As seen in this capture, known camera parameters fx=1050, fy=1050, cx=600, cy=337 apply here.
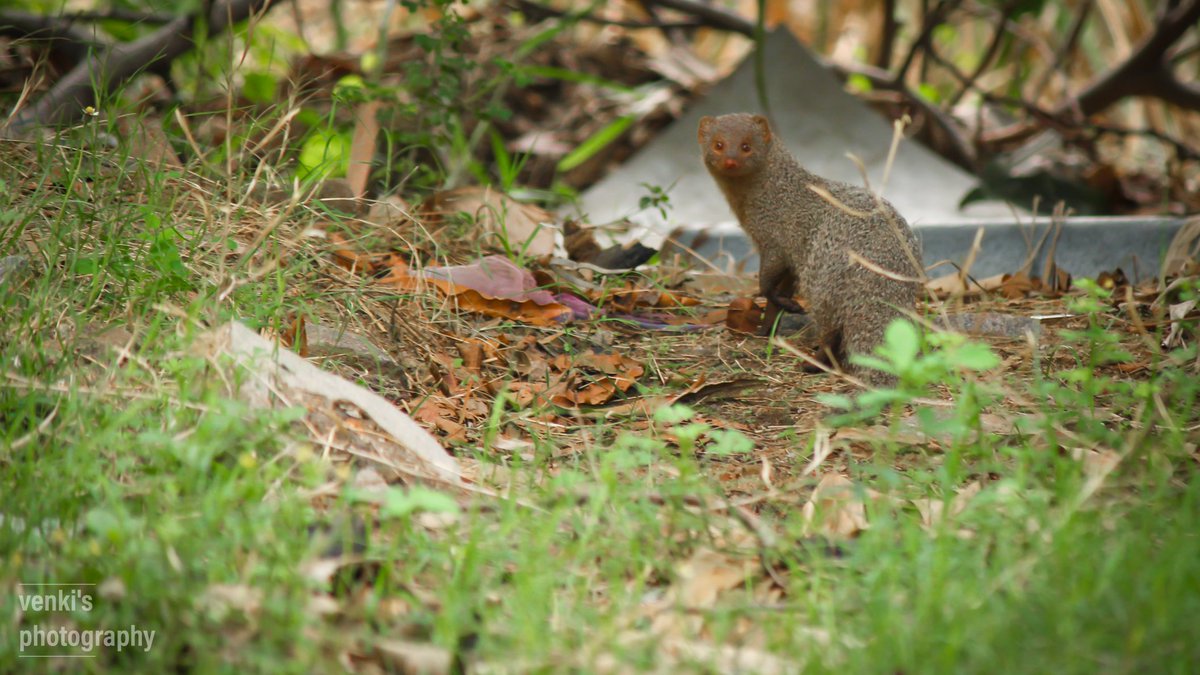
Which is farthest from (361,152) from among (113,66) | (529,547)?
(529,547)

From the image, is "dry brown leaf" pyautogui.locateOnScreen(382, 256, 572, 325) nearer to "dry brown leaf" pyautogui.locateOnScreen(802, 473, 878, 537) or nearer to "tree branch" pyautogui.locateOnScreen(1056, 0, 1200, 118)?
"dry brown leaf" pyautogui.locateOnScreen(802, 473, 878, 537)

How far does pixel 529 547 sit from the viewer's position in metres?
1.67

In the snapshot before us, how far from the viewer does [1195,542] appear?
156 centimetres

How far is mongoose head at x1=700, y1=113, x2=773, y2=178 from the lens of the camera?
3375 mm

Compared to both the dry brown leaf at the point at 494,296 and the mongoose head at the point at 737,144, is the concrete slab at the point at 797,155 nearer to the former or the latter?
the mongoose head at the point at 737,144

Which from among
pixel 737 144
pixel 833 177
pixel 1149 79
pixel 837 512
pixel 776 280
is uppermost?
pixel 1149 79

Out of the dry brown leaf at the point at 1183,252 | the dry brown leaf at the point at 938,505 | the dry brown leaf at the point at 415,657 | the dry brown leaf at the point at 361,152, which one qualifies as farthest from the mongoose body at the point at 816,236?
the dry brown leaf at the point at 415,657

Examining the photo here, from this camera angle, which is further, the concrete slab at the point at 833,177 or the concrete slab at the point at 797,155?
the concrete slab at the point at 797,155

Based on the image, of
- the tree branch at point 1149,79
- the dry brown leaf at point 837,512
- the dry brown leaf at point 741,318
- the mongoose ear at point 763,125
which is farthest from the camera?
the tree branch at point 1149,79

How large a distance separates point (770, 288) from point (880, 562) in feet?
6.03

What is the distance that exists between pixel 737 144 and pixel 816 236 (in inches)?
17.7

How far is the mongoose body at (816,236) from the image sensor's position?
9.38 ft

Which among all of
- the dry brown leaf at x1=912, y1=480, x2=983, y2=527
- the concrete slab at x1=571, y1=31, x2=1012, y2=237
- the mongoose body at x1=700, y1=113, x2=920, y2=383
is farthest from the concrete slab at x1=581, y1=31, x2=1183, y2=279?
the dry brown leaf at x1=912, y1=480, x2=983, y2=527

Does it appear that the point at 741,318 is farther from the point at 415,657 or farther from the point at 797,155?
the point at 797,155
